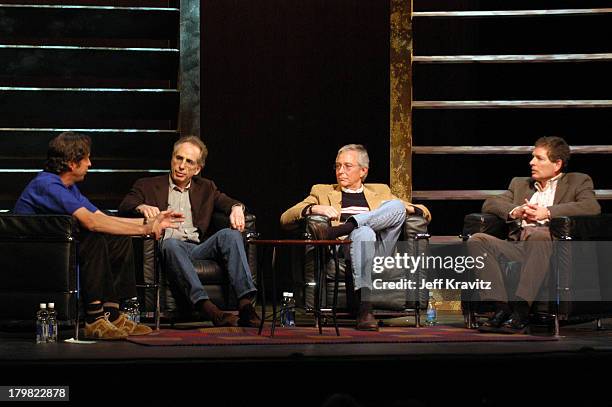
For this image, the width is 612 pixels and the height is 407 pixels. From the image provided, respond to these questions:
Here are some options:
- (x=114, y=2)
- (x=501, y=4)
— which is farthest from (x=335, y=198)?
(x=114, y=2)

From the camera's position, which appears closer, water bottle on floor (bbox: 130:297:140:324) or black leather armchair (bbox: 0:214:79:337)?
black leather armchair (bbox: 0:214:79:337)

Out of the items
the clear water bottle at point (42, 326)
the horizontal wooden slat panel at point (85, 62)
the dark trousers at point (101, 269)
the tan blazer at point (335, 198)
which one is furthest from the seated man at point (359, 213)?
the horizontal wooden slat panel at point (85, 62)

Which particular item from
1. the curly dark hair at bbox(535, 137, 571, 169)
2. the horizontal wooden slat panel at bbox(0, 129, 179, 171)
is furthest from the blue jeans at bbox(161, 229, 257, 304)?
the curly dark hair at bbox(535, 137, 571, 169)

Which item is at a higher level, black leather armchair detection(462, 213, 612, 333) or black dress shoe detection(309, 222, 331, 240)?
black dress shoe detection(309, 222, 331, 240)

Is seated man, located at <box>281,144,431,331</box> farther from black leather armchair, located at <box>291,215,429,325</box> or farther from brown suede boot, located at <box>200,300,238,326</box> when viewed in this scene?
brown suede boot, located at <box>200,300,238,326</box>

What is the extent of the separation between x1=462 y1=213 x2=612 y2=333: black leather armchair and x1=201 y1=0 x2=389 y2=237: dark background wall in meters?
3.43

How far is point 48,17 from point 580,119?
390 cm

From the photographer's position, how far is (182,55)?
7215 mm

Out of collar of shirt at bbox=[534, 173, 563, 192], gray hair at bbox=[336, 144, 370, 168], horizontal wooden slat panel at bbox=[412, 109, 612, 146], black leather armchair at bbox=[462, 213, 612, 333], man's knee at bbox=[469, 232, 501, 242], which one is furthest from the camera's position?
horizontal wooden slat panel at bbox=[412, 109, 612, 146]

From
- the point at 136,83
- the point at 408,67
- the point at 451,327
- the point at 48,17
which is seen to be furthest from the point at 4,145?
the point at 451,327

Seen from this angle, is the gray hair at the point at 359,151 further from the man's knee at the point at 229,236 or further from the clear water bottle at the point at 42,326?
the clear water bottle at the point at 42,326

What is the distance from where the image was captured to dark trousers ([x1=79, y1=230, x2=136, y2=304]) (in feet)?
17.4

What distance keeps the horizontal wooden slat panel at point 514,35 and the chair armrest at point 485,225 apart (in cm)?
212

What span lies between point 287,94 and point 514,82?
1876mm
